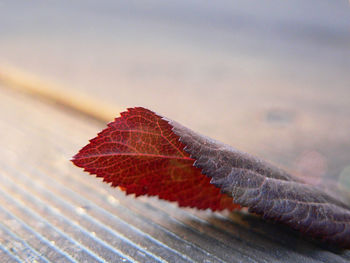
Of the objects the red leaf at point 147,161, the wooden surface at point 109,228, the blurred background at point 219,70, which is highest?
the blurred background at point 219,70

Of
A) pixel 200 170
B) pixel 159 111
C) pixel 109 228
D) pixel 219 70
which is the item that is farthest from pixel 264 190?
pixel 219 70

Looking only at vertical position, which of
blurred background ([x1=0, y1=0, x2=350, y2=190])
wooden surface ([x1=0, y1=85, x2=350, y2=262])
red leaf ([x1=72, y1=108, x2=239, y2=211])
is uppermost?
blurred background ([x1=0, y1=0, x2=350, y2=190])

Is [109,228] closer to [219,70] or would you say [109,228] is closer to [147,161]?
[147,161]

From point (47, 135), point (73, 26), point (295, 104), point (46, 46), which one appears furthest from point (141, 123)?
point (73, 26)

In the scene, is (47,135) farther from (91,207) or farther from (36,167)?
(91,207)

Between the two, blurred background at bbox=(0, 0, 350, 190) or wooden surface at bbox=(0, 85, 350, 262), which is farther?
blurred background at bbox=(0, 0, 350, 190)

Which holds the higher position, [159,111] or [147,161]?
[159,111]

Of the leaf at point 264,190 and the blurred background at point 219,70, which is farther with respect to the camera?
the blurred background at point 219,70
